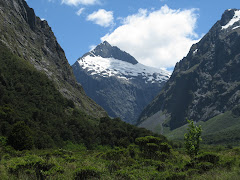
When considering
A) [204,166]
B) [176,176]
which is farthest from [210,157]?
[176,176]

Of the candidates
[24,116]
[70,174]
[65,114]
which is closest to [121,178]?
[70,174]

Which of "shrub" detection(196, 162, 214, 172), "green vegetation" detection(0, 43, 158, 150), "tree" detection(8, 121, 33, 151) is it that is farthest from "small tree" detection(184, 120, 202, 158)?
"green vegetation" detection(0, 43, 158, 150)

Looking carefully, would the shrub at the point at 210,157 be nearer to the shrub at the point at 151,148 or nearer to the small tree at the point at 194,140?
the shrub at the point at 151,148

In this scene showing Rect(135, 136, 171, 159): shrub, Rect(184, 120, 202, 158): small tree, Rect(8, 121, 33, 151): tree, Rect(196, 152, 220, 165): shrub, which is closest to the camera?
Rect(196, 152, 220, 165): shrub

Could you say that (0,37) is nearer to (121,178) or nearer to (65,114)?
(65,114)

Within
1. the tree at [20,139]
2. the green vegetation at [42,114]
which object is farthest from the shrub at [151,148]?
the green vegetation at [42,114]

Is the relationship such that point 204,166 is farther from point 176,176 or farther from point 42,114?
point 42,114

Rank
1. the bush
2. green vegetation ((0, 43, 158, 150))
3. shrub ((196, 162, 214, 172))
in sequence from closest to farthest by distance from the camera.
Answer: the bush < shrub ((196, 162, 214, 172)) < green vegetation ((0, 43, 158, 150))

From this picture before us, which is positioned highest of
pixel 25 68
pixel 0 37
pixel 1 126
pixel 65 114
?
pixel 0 37

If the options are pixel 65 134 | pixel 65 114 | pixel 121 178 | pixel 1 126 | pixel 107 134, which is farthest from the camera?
pixel 65 114

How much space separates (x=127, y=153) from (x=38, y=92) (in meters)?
122

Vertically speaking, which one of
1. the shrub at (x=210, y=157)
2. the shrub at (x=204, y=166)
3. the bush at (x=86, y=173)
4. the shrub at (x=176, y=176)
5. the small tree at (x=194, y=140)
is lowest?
the bush at (x=86, y=173)

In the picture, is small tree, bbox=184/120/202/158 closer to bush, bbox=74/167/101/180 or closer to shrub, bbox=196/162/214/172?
shrub, bbox=196/162/214/172

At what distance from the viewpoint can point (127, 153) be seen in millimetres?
30891
